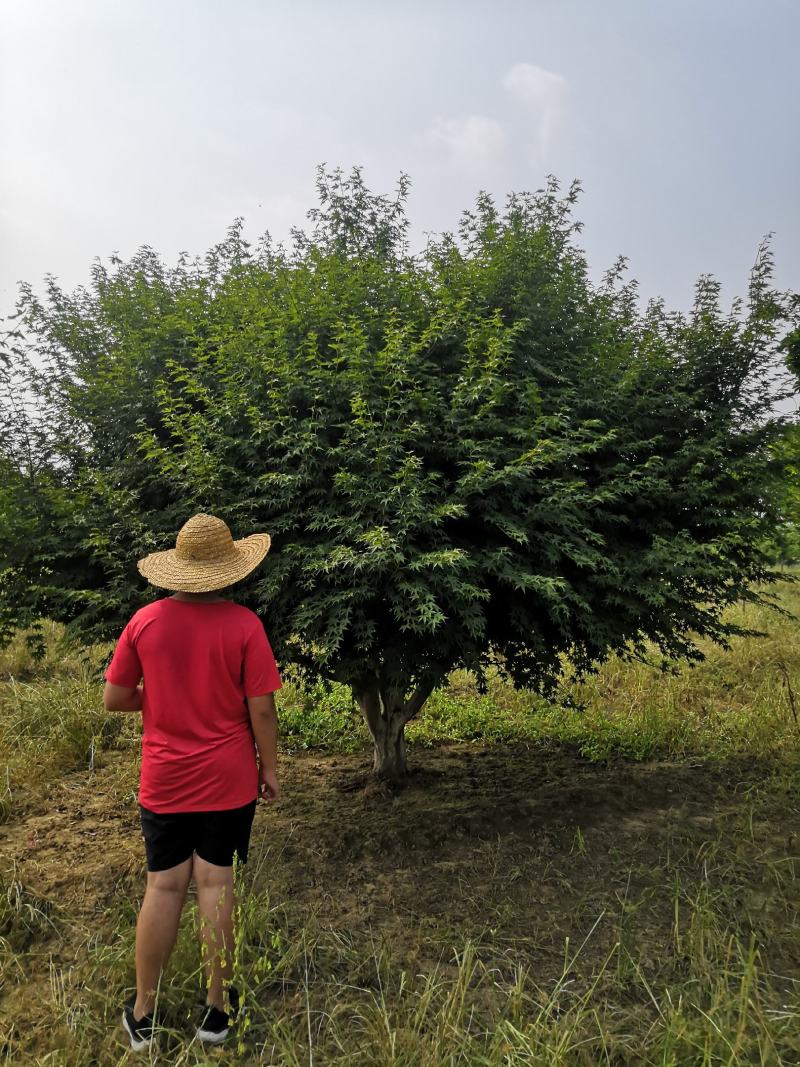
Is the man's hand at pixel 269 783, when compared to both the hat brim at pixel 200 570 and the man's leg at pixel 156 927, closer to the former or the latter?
the man's leg at pixel 156 927

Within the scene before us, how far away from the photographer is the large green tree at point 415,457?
3.79 metres

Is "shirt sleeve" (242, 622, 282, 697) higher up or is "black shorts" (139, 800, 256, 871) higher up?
"shirt sleeve" (242, 622, 282, 697)

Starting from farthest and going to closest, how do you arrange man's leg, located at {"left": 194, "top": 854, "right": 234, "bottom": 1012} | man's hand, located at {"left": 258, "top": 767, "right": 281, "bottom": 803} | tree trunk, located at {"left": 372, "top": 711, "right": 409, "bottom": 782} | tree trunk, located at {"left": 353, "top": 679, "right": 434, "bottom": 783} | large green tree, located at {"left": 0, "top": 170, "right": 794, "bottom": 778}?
tree trunk, located at {"left": 372, "top": 711, "right": 409, "bottom": 782} → tree trunk, located at {"left": 353, "top": 679, "right": 434, "bottom": 783} → large green tree, located at {"left": 0, "top": 170, "right": 794, "bottom": 778} → man's hand, located at {"left": 258, "top": 767, "right": 281, "bottom": 803} → man's leg, located at {"left": 194, "top": 854, "right": 234, "bottom": 1012}

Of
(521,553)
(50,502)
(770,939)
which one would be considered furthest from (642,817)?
(50,502)

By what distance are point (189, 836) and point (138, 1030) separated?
80 centimetres

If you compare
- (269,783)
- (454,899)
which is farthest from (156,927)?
(454,899)

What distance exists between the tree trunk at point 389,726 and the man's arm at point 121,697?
2.46 m

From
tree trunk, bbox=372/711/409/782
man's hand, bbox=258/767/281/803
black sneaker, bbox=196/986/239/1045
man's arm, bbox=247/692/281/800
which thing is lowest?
black sneaker, bbox=196/986/239/1045

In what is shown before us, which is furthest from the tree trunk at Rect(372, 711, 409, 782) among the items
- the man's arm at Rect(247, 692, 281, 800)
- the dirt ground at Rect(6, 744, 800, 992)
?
the man's arm at Rect(247, 692, 281, 800)

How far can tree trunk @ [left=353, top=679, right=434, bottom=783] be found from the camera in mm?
5406

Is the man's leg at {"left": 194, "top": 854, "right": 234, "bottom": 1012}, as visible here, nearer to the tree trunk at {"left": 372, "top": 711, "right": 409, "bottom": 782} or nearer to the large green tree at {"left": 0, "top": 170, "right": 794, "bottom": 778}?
A: the large green tree at {"left": 0, "top": 170, "right": 794, "bottom": 778}

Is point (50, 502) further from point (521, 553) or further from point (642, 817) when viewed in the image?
point (642, 817)

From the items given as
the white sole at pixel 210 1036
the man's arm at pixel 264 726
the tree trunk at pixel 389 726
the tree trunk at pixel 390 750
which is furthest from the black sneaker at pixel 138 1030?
the tree trunk at pixel 390 750

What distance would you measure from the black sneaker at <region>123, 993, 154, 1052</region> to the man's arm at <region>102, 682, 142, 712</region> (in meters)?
1.24
